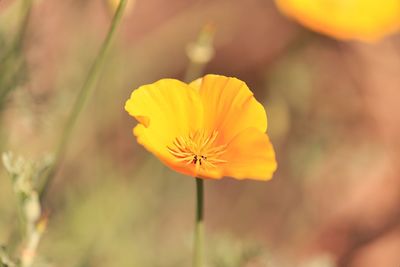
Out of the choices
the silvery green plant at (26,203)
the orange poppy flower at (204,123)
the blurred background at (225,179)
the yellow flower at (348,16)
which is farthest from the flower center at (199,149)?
the yellow flower at (348,16)

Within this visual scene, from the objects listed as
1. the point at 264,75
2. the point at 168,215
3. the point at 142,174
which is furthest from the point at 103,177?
the point at 264,75

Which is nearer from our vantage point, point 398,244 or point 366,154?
point 366,154

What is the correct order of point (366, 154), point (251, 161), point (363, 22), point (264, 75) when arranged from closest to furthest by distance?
point (251, 161) < point (363, 22) < point (366, 154) < point (264, 75)

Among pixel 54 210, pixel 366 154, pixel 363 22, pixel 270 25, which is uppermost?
pixel 270 25

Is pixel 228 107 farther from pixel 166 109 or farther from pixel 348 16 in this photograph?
pixel 348 16

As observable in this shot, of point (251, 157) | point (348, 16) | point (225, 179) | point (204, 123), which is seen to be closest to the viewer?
Result: point (251, 157)

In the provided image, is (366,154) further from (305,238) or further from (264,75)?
(264,75)

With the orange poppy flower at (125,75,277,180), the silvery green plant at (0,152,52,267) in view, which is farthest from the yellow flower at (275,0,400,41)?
the silvery green plant at (0,152,52,267)

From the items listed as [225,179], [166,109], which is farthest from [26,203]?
[225,179]
